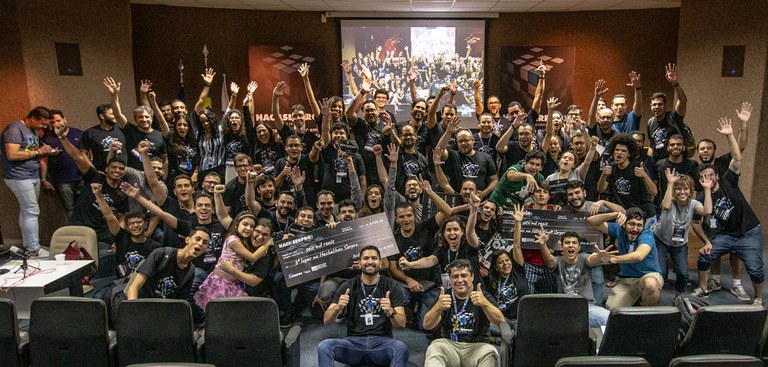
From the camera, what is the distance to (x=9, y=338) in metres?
3.36

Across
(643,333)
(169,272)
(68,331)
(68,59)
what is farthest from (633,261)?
(68,59)

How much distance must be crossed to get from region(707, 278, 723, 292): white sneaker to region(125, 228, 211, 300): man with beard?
5.00 metres

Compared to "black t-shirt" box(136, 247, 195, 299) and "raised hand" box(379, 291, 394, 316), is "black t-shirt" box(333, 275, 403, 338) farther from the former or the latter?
"black t-shirt" box(136, 247, 195, 299)

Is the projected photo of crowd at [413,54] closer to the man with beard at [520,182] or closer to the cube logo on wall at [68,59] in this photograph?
the cube logo on wall at [68,59]

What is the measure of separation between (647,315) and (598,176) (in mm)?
3068

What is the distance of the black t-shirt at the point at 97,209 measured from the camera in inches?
213

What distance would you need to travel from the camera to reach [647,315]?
327 cm

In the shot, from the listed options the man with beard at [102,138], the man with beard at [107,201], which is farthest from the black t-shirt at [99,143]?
the man with beard at [107,201]

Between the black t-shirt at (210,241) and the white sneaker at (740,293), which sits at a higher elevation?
the black t-shirt at (210,241)

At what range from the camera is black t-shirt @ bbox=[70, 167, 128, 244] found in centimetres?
540

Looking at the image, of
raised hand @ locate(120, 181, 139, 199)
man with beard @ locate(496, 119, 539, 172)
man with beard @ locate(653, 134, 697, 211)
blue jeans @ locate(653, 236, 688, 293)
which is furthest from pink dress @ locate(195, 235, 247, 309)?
man with beard @ locate(653, 134, 697, 211)

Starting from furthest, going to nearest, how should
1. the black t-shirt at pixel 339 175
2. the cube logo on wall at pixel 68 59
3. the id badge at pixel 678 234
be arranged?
the cube logo on wall at pixel 68 59 → the black t-shirt at pixel 339 175 → the id badge at pixel 678 234

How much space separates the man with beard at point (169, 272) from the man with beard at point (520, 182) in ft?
9.81

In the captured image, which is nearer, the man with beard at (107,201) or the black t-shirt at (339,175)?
the man with beard at (107,201)
